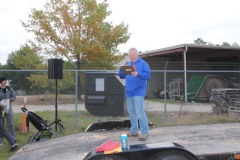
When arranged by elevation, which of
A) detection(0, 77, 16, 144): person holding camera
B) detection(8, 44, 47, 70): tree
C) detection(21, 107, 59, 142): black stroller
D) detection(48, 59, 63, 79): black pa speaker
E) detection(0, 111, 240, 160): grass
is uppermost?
detection(8, 44, 47, 70): tree

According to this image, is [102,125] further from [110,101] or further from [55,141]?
[110,101]

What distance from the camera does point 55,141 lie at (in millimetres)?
7188

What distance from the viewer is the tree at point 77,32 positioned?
2162cm

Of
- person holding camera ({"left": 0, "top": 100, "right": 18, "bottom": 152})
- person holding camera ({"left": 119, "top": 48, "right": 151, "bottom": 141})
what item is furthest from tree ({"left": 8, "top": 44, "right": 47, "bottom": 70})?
person holding camera ({"left": 119, "top": 48, "right": 151, "bottom": 141})

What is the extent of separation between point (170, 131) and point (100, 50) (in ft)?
47.9

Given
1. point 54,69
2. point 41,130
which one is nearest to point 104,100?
point 54,69

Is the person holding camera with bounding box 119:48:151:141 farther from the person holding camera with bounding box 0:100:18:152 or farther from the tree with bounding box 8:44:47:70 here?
the tree with bounding box 8:44:47:70

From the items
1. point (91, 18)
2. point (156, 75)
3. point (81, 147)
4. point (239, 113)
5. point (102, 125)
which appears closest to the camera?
point (81, 147)

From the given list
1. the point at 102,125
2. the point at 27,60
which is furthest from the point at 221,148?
the point at 27,60

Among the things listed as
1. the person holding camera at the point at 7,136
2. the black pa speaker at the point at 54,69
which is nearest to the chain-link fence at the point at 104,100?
the black pa speaker at the point at 54,69

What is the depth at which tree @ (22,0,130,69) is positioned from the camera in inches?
851

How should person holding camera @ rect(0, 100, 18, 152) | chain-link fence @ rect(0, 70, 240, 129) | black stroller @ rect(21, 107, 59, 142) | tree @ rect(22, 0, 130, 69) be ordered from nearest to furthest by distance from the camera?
black stroller @ rect(21, 107, 59, 142), person holding camera @ rect(0, 100, 18, 152), chain-link fence @ rect(0, 70, 240, 129), tree @ rect(22, 0, 130, 69)

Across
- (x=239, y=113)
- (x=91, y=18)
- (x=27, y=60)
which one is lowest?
(x=239, y=113)

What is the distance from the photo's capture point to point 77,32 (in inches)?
866
